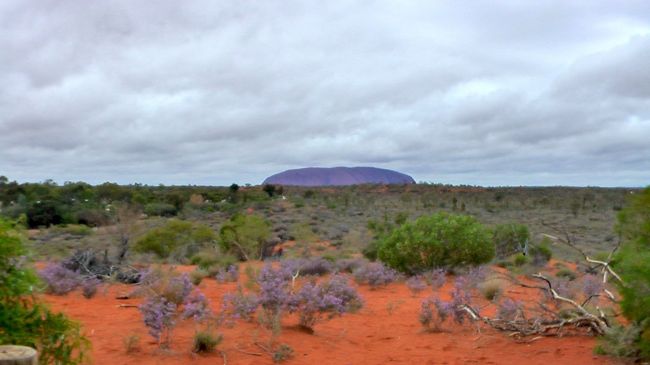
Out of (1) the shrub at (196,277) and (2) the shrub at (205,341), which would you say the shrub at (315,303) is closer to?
(2) the shrub at (205,341)

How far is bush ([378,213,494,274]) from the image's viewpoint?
18.4 m

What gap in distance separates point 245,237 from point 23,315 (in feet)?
60.8

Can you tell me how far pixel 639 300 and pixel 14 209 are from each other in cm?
3374

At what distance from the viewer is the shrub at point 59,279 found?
535 inches

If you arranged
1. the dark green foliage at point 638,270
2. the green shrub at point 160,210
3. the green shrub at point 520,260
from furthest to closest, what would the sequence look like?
the green shrub at point 160,210
the green shrub at point 520,260
the dark green foliage at point 638,270

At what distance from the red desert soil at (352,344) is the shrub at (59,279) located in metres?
1.41

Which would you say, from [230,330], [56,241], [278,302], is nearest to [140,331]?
[230,330]

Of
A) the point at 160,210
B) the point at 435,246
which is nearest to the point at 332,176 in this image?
the point at 160,210

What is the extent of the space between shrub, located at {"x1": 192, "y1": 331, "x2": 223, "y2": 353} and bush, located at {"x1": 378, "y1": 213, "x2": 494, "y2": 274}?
10224mm

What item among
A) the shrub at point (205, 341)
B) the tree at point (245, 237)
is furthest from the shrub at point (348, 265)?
the shrub at point (205, 341)

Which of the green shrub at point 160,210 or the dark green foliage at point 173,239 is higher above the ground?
the green shrub at point 160,210

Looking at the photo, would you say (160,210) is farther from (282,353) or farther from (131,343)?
(282,353)

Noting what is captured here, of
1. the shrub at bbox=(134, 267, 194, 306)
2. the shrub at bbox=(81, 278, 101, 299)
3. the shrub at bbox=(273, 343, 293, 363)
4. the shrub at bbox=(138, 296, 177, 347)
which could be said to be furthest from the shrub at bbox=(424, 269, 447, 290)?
the shrub at bbox=(138, 296, 177, 347)

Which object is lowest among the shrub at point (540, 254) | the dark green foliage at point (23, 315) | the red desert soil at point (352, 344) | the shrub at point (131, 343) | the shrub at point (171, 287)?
the red desert soil at point (352, 344)
